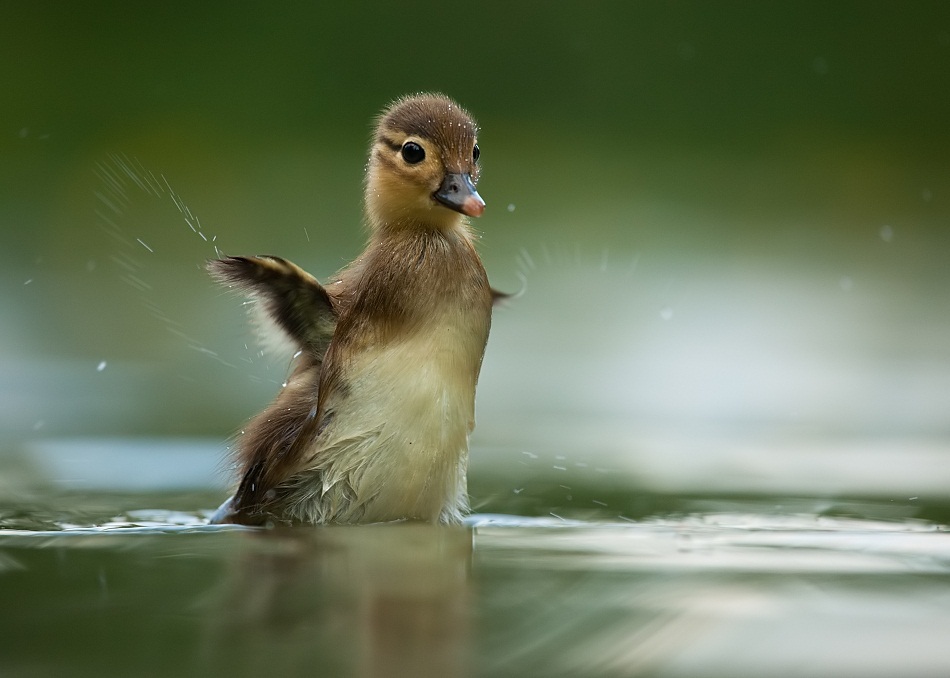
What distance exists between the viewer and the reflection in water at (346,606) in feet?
5.25

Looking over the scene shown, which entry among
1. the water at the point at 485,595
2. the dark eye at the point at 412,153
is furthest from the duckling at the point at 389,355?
the water at the point at 485,595

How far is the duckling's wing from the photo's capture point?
260cm

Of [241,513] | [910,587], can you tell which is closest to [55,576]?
[241,513]

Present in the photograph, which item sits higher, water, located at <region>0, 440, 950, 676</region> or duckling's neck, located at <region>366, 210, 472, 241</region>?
duckling's neck, located at <region>366, 210, 472, 241</region>

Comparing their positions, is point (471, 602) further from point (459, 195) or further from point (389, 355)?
point (459, 195)

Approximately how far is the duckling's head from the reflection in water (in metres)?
0.68

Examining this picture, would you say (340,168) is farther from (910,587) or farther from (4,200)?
(910,587)

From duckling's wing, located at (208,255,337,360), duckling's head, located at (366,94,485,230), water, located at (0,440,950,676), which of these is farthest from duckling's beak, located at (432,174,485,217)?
water, located at (0,440,950,676)

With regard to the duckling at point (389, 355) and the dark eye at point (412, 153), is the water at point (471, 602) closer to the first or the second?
the duckling at point (389, 355)

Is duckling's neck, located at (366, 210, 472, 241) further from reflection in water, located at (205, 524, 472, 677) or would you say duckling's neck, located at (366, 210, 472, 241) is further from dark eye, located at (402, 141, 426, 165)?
reflection in water, located at (205, 524, 472, 677)

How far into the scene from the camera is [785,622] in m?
1.83

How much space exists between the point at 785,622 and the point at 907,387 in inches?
105

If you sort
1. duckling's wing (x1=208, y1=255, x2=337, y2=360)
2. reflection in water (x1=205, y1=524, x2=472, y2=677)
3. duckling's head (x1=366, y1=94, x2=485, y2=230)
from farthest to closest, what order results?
duckling's head (x1=366, y1=94, x2=485, y2=230) → duckling's wing (x1=208, y1=255, x2=337, y2=360) → reflection in water (x1=205, y1=524, x2=472, y2=677)

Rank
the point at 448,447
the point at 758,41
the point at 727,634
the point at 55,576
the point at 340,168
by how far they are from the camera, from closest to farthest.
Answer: the point at 727,634 < the point at 55,576 < the point at 448,447 < the point at 340,168 < the point at 758,41
